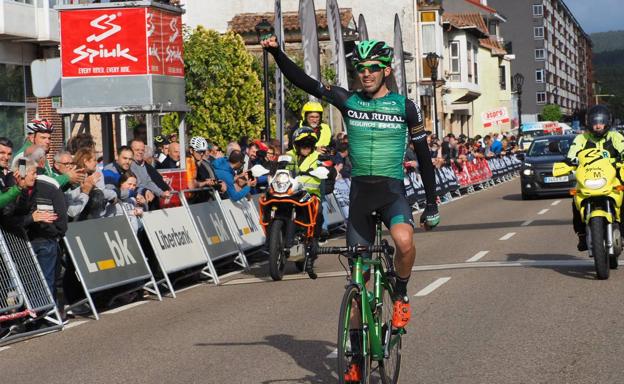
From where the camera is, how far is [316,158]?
1499 cm

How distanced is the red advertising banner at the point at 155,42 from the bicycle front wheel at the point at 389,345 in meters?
11.4

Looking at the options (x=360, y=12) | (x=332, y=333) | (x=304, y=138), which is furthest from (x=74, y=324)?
(x=360, y=12)

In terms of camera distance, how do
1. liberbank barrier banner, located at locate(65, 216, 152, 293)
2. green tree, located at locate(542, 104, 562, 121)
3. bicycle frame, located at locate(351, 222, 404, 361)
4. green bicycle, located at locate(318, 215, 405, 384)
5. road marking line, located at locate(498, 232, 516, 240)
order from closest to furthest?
green bicycle, located at locate(318, 215, 405, 384) < bicycle frame, located at locate(351, 222, 404, 361) < liberbank barrier banner, located at locate(65, 216, 152, 293) < road marking line, located at locate(498, 232, 516, 240) < green tree, located at locate(542, 104, 562, 121)

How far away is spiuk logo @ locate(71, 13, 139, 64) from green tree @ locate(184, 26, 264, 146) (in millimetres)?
20390

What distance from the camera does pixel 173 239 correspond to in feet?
46.8

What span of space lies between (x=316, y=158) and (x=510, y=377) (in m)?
7.61

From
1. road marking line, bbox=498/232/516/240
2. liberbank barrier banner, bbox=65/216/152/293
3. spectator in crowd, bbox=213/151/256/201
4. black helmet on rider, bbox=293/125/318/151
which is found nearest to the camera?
liberbank barrier banner, bbox=65/216/152/293

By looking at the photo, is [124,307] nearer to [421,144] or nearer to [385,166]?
[385,166]

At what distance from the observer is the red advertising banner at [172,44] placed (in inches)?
746

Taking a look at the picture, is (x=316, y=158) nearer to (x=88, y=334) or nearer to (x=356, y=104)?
(x=88, y=334)

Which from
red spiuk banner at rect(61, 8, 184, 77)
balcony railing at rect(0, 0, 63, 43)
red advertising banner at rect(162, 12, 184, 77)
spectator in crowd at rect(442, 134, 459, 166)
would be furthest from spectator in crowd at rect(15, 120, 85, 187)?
spectator in crowd at rect(442, 134, 459, 166)

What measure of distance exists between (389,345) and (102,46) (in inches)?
488

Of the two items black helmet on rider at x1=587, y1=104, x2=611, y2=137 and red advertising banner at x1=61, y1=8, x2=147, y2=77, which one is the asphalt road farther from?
red advertising banner at x1=61, y1=8, x2=147, y2=77

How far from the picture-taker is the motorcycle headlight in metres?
14.6
